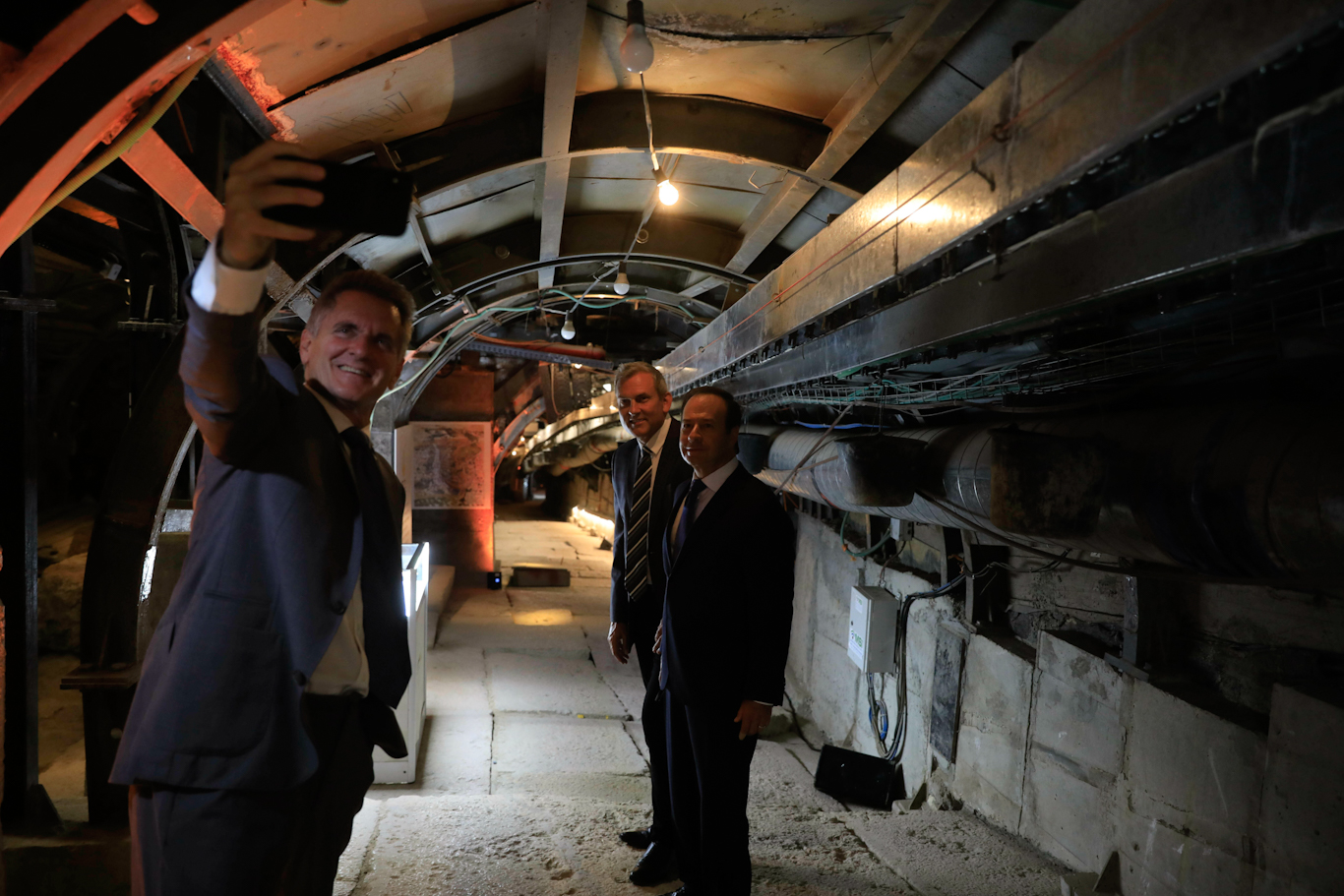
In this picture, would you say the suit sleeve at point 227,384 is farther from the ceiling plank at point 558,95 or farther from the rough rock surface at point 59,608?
the rough rock surface at point 59,608

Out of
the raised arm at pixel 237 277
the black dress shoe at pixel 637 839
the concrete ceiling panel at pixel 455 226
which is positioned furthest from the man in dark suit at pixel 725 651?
the concrete ceiling panel at pixel 455 226

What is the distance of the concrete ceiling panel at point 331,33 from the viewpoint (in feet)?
6.83

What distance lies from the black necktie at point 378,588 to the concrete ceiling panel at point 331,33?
53.8 inches

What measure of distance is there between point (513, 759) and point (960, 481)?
3.28 meters

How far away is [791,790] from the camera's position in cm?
407

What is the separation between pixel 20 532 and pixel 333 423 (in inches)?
66.8

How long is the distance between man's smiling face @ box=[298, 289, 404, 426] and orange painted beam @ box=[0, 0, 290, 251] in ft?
1.91

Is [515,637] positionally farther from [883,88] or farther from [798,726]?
[883,88]

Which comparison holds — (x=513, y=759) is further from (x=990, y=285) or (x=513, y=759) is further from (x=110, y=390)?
(x=110, y=390)

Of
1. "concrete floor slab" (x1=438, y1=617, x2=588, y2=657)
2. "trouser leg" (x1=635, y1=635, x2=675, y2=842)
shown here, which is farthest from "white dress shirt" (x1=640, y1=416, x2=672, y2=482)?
"concrete floor slab" (x1=438, y1=617, x2=588, y2=657)

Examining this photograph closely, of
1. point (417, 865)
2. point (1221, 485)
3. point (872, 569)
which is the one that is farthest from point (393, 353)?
point (872, 569)

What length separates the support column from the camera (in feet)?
7.43

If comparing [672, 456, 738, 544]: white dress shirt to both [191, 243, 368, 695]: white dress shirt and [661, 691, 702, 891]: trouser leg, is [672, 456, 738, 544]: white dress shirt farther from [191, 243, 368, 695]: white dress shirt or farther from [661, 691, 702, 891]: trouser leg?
[191, 243, 368, 695]: white dress shirt

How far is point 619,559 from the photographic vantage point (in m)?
3.12
